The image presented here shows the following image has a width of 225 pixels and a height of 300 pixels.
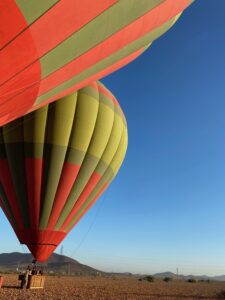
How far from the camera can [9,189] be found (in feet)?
53.5

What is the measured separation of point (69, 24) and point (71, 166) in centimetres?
1146

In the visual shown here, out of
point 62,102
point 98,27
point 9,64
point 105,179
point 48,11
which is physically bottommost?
point 9,64

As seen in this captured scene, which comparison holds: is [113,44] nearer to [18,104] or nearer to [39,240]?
[18,104]

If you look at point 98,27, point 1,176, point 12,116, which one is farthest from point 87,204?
point 98,27

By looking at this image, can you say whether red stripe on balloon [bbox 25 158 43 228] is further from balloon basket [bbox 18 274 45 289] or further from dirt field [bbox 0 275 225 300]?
balloon basket [bbox 18 274 45 289]

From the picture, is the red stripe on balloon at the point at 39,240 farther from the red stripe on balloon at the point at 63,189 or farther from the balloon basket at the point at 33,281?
the balloon basket at the point at 33,281

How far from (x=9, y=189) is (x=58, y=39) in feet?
39.0

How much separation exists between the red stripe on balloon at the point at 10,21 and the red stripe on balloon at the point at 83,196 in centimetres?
1300

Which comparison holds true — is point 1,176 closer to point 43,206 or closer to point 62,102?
point 43,206

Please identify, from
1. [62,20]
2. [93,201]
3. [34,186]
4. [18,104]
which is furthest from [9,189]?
[62,20]

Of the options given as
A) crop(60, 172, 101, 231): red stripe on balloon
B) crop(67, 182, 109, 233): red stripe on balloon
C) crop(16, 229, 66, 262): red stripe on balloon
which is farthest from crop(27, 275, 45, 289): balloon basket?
crop(60, 172, 101, 231): red stripe on balloon

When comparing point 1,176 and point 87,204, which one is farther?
point 87,204

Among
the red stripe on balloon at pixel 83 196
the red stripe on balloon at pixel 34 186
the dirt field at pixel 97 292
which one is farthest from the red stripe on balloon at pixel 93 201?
the dirt field at pixel 97 292

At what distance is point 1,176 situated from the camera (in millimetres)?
16312
